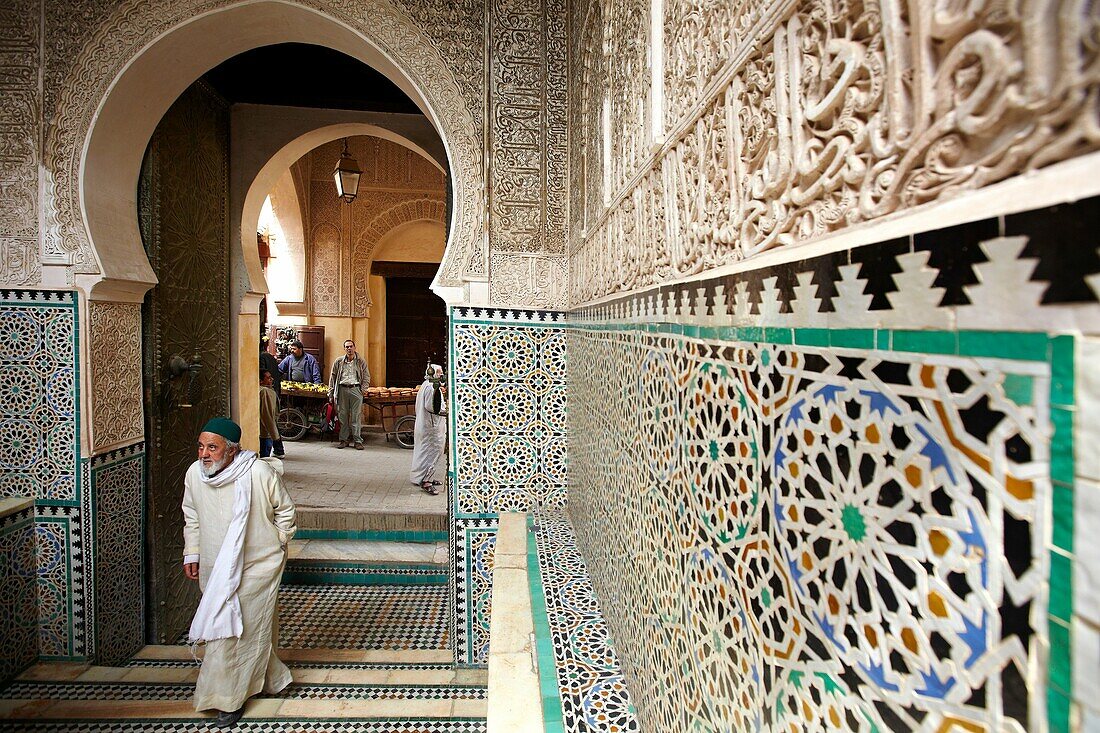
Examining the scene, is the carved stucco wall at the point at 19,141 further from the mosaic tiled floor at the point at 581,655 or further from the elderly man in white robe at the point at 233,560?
the mosaic tiled floor at the point at 581,655

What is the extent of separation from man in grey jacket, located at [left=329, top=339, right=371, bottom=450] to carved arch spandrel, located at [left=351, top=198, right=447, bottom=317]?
3.53 ft

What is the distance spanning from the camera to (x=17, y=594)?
237cm

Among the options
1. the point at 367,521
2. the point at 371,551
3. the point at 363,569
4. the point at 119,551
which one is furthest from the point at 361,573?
the point at 119,551

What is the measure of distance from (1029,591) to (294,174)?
7434 millimetres

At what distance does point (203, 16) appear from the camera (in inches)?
92.1

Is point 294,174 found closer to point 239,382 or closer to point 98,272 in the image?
point 239,382

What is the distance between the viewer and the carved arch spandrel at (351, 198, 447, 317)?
23.7ft

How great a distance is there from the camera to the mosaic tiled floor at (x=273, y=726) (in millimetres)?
2143

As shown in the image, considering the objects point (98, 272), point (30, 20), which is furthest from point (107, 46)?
point (98, 272)

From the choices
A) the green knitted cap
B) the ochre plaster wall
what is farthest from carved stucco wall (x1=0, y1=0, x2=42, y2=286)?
the ochre plaster wall

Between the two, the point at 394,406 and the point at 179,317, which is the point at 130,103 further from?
the point at 394,406

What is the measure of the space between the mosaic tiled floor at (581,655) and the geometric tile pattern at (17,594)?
83.7 inches

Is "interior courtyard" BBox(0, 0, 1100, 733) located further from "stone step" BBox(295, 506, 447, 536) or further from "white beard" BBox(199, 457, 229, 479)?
"white beard" BBox(199, 457, 229, 479)

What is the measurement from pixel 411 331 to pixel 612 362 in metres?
7.55
